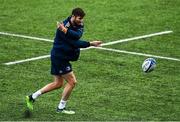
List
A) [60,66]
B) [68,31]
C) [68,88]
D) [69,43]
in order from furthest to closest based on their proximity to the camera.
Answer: [68,88] < [60,66] < [69,43] < [68,31]

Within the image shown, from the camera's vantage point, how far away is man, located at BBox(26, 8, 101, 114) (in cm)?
1230

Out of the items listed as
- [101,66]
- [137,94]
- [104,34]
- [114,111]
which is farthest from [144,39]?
[114,111]

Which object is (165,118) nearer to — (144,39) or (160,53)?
(160,53)

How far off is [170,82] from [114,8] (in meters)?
7.49

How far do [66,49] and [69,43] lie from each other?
5.4 inches

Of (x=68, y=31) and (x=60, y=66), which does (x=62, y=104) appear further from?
(x=68, y=31)

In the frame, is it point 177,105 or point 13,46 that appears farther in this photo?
point 13,46

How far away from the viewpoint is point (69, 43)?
1237 cm

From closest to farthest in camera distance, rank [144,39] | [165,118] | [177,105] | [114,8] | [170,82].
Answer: [165,118] < [177,105] < [170,82] < [144,39] < [114,8]

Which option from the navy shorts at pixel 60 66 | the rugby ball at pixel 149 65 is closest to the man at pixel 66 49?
the navy shorts at pixel 60 66

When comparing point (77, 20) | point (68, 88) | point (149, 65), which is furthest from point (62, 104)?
point (149, 65)

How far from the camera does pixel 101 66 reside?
1606cm

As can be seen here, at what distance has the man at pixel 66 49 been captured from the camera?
40.3 feet

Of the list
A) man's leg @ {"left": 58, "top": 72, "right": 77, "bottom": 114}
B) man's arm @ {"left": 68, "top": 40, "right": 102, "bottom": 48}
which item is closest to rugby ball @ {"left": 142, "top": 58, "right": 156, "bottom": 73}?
man's leg @ {"left": 58, "top": 72, "right": 77, "bottom": 114}
